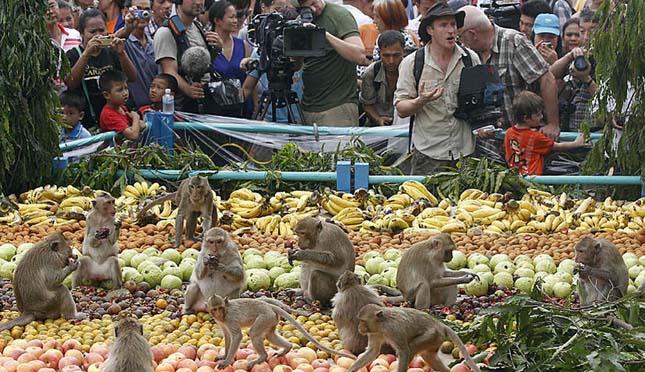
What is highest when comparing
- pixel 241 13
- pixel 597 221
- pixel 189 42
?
pixel 241 13

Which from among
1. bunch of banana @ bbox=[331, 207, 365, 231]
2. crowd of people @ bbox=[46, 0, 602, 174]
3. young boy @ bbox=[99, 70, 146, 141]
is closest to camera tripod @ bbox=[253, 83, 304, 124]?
crowd of people @ bbox=[46, 0, 602, 174]

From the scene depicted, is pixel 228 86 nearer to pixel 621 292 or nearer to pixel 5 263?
pixel 5 263

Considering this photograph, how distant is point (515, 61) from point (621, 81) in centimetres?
139

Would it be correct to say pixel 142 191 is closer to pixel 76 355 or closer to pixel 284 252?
pixel 284 252

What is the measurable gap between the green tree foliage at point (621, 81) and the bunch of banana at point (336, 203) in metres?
2.65

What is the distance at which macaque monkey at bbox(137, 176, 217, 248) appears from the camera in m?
11.1

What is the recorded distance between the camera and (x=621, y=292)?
8.76m

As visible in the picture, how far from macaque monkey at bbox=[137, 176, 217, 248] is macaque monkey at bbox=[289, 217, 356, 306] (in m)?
2.26

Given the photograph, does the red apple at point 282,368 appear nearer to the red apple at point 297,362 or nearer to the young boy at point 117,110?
the red apple at point 297,362

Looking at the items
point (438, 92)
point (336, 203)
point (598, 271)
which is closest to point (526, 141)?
point (438, 92)

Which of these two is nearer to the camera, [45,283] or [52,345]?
[52,345]

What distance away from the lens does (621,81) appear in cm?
1321

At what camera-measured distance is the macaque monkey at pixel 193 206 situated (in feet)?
36.3

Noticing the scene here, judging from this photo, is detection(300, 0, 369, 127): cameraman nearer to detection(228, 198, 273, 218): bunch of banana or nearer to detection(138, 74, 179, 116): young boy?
detection(138, 74, 179, 116): young boy
